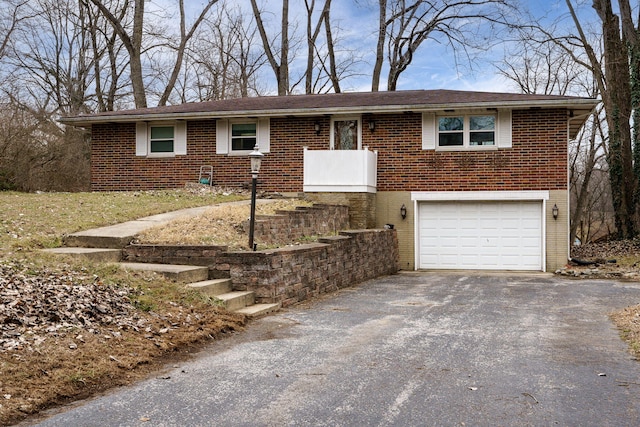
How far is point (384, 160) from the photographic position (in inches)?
706

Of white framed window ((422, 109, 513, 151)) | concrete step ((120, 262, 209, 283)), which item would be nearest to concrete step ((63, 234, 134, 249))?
concrete step ((120, 262, 209, 283))

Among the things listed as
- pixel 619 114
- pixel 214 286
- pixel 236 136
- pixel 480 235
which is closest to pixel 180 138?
pixel 236 136

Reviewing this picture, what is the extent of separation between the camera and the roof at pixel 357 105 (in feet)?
54.2

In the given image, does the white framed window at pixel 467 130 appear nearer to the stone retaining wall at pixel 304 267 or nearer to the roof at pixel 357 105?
the roof at pixel 357 105

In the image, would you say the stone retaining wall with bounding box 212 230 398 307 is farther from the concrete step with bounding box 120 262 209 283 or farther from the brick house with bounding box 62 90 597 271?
the brick house with bounding box 62 90 597 271

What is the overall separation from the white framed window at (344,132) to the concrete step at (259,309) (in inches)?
387

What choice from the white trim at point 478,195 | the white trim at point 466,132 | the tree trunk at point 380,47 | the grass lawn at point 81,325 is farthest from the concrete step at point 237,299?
the tree trunk at point 380,47

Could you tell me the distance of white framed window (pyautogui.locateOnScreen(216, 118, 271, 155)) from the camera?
61.7ft

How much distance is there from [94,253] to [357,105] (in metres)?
10.1

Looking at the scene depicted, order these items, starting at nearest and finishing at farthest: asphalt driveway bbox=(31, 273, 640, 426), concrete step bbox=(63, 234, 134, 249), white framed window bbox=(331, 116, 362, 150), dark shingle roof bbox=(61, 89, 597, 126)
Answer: asphalt driveway bbox=(31, 273, 640, 426), concrete step bbox=(63, 234, 134, 249), dark shingle roof bbox=(61, 89, 597, 126), white framed window bbox=(331, 116, 362, 150)

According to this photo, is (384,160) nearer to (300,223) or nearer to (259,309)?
(300,223)

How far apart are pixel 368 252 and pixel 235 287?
19.0ft

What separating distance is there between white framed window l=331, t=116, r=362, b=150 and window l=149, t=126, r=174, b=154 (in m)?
5.13

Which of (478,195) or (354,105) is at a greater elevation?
(354,105)
